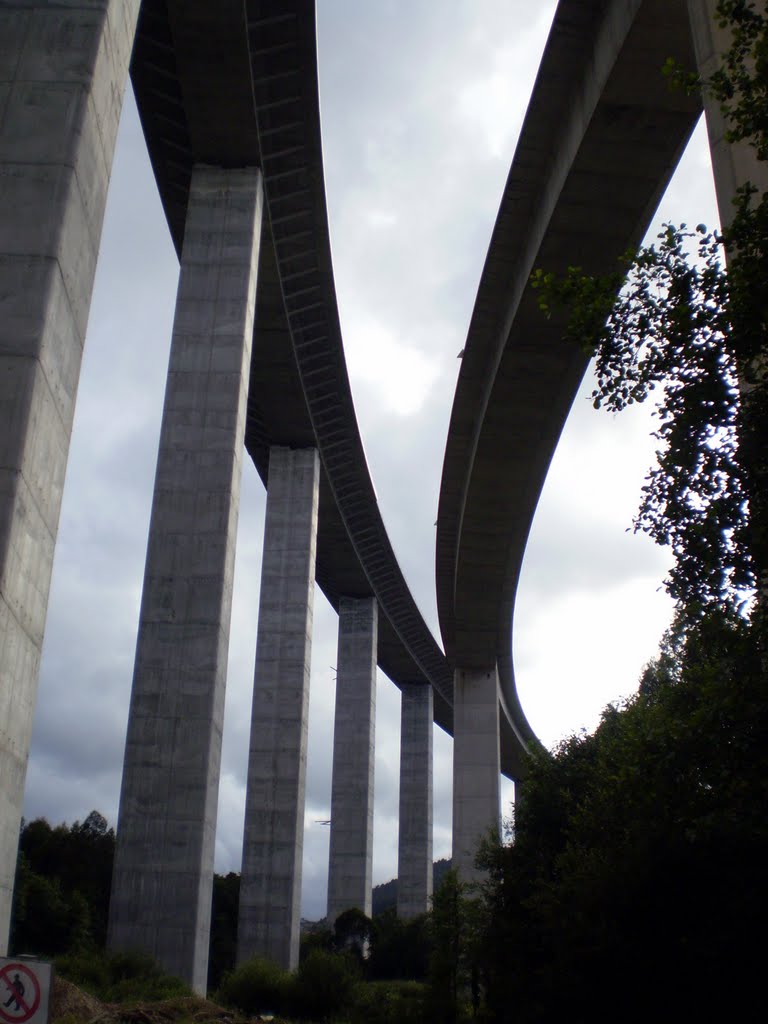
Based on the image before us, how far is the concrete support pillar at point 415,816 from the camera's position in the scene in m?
62.3

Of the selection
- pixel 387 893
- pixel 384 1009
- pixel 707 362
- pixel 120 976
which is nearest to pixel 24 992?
Answer: pixel 707 362

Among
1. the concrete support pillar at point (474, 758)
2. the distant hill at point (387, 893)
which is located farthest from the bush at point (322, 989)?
the distant hill at point (387, 893)

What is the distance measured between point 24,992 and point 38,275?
6.80m

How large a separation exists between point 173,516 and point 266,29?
38.4 feet

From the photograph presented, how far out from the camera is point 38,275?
1027cm

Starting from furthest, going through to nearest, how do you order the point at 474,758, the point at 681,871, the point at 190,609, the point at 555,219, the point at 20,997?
1. the point at 474,758
2. the point at 190,609
3. the point at 555,219
4. the point at 681,871
5. the point at 20,997

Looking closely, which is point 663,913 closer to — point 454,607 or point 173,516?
point 173,516

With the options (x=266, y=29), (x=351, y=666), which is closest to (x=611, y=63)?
(x=266, y=29)

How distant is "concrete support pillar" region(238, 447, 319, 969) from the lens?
34469mm

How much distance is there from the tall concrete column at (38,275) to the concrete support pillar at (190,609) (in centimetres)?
1226

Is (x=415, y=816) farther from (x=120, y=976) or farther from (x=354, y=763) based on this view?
(x=120, y=976)

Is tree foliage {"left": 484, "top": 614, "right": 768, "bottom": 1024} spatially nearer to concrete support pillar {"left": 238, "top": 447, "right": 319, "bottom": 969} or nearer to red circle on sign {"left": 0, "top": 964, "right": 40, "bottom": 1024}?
red circle on sign {"left": 0, "top": 964, "right": 40, "bottom": 1024}

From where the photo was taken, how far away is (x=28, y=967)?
5.96 m

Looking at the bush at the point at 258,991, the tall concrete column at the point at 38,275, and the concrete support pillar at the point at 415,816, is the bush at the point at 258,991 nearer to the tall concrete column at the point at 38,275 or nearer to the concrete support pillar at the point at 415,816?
the tall concrete column at the point at 38,275
